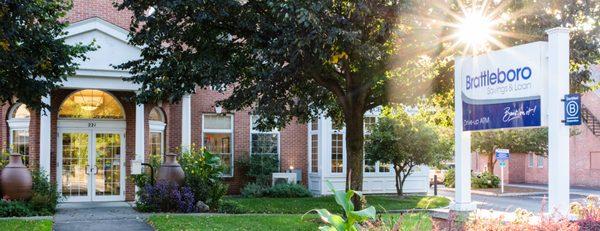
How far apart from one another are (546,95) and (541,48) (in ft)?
2.40

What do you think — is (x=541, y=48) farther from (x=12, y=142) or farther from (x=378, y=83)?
(x=12, y=142)

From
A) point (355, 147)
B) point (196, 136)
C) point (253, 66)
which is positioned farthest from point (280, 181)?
point (253, 66)

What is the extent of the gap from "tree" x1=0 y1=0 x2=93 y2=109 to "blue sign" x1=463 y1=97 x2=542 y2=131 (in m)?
8.04

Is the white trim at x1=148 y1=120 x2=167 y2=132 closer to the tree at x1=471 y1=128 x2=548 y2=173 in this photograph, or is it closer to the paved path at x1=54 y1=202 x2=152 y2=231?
the paved path at x1=54 y1=202 x2=152 y2=231

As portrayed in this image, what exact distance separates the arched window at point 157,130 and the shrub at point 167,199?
408 centimetres

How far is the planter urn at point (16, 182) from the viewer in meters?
15.7

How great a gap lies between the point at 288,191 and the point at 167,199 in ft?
24.8

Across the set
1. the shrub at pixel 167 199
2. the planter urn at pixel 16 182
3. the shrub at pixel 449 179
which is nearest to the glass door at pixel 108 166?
the planter urn at pixel 16 182

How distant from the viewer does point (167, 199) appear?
16125 mm

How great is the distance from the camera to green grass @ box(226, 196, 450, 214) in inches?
714

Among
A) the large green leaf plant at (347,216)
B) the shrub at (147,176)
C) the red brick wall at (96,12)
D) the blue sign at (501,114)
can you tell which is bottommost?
the shrub at (147,176)

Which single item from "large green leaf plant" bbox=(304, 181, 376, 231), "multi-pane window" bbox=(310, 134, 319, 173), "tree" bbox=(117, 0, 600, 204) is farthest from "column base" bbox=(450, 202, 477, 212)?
"multi-pane window" bbox=(310, 134, 319, 173)

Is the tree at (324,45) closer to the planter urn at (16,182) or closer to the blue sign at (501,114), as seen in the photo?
the blue sign at (501,114)

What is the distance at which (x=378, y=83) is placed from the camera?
15391mm
